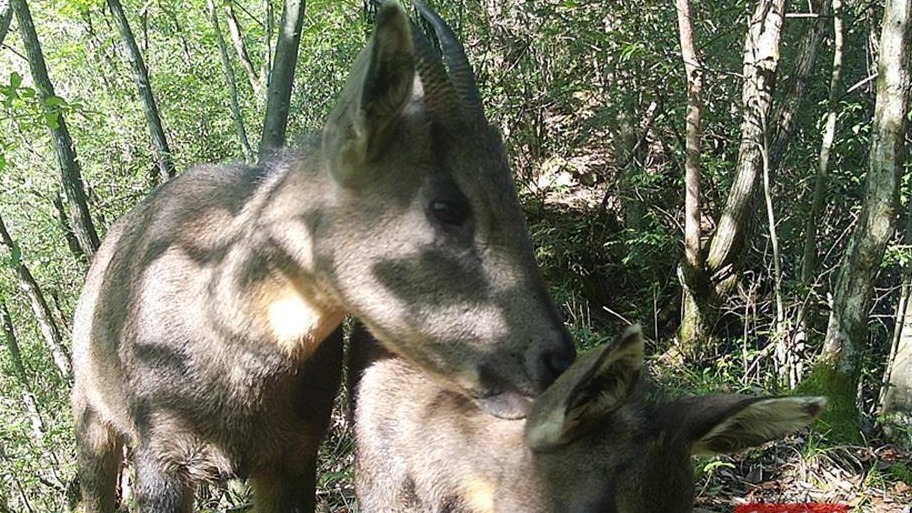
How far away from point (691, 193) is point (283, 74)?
4.85 metres

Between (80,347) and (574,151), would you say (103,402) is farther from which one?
(574,151)

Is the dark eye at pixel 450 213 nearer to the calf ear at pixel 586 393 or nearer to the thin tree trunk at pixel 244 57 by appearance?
the calf ear at pixel 586 393

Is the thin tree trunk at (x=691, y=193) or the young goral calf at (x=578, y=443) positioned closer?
the young goral calf at (x=578, y=443)

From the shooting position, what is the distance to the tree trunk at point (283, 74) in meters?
6.08

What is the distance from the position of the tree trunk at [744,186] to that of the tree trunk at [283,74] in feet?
14.8

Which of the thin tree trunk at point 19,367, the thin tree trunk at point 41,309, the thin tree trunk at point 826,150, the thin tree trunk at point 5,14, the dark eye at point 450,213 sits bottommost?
the thin tree trunk at point 19,367

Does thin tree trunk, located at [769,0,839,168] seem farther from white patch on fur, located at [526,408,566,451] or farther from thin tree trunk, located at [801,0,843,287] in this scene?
white patch on fur, located at [526,408,566,451]

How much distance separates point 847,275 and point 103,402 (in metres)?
5.58

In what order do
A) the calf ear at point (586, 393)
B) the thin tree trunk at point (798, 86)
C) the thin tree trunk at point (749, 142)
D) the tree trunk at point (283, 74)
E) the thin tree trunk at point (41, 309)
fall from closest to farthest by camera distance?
the calf ear at point (586, 393)
the tree trunk at point (283, 74)
the thin tree trunk at point (749, 142)
the thin tree trunk at point (798, 86)
the thin tree trunk at point (41, 309)

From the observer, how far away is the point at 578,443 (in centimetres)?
292

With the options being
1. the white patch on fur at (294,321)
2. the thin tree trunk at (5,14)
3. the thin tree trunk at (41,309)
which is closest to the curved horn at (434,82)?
the white patch on fur at (294,321)

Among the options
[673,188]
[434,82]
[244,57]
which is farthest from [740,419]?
[244,57]

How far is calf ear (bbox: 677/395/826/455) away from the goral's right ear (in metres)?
1.49

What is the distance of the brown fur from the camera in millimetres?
3180
